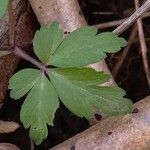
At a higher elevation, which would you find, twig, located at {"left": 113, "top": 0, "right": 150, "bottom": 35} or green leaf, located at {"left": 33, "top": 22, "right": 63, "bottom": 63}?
green leaf, located at {"left": 33, "top": 22, "right": 63, "bottom": 63}

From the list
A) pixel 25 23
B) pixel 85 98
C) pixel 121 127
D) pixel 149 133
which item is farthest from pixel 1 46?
pixel 149 133

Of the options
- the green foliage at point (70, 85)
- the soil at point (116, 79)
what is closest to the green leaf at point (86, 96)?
the green foliage at point (70, 85)

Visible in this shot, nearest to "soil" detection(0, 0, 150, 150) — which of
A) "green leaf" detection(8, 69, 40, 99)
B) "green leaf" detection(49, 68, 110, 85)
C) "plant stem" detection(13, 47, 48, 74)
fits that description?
"plant stem" detection(13, 47, 48, 74)

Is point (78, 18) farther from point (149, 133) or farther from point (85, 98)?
point (149, 133)

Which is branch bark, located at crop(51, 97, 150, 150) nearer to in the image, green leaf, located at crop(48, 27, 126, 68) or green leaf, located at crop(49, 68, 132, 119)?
green leaf, located at crop(49, 68, 132, 119)

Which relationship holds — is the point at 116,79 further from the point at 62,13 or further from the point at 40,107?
the point at 40,107

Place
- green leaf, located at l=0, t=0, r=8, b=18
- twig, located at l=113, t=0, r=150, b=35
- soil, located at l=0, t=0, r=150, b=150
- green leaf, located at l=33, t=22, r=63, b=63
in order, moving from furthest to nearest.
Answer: soil, located at l=0, t=0, r=150, b=150, twig, located at l=113, t=0, r=150, b=35, green leaf, located at l=33, t=22, r=63, b=63, green leaf, located at l=0, t=0, r=8, b=18

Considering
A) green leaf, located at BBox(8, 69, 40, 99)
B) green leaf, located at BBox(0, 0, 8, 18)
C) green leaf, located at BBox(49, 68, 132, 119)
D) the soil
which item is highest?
green leaf, located at BBox(0, 0, 8, 18)

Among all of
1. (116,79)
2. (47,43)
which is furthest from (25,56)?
(116,79)
